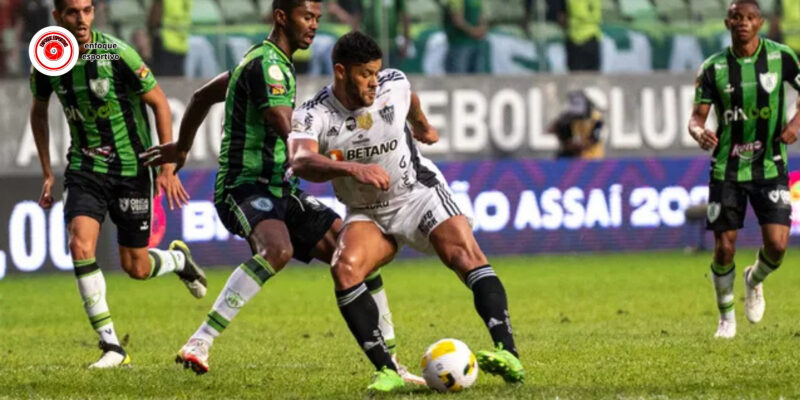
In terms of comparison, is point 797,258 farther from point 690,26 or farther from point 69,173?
point 69,173

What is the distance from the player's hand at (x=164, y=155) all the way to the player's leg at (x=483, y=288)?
182 cm

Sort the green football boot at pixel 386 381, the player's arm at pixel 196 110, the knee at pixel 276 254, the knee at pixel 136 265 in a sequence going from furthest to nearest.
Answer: the knee at pixel 136 265 < the player's arm at pixel 196 110 < the knee at pixel 276 254 < the green football boot at pixel 386 381

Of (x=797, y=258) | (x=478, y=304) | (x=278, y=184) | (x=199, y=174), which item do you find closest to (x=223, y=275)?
(x=199, y=174)

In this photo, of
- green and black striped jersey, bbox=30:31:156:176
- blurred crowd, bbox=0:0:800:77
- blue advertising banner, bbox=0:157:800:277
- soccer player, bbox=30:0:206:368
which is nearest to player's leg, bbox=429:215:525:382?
soccer player, bbox=30:0:206:368

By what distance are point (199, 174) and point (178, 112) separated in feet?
6.38

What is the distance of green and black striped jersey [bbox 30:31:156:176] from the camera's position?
9656 millimetres

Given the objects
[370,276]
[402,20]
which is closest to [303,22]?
[370,276]

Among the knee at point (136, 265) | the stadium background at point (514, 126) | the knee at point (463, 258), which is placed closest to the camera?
the knee at point (463, 258)

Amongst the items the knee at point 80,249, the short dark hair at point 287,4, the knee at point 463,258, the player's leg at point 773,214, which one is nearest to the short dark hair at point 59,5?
the knee at point 80,249

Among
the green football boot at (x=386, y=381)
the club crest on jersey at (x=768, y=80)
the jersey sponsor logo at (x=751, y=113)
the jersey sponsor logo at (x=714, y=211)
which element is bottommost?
the jersey sponsor logo at (x=714, y=211)

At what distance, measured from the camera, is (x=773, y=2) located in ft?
71.2

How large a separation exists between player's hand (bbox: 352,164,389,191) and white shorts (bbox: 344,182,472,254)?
24.2 inches

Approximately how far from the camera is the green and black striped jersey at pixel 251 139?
850cm

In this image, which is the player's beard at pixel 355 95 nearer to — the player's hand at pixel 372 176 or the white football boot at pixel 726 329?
the player's hand at pixel 372 176
